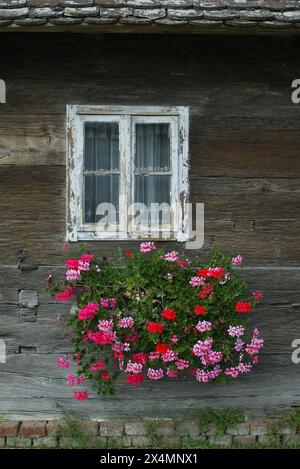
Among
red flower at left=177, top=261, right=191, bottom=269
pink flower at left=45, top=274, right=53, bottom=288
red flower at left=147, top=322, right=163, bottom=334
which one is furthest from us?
pink flower at left=45, top=274, right=53, bottom=288

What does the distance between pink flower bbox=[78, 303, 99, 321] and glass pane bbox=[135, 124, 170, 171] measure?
1.23 meters

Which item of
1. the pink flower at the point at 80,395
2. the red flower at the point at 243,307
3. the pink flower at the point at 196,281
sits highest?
the pink flower at the point at 196,281

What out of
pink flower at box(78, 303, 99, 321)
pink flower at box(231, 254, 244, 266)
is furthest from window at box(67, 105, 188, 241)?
pink flower at box(78, 303, 99, 321)

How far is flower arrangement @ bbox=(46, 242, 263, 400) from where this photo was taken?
17.5 ft

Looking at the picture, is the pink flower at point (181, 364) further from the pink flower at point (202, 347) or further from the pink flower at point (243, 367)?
the pink flower at point (243, 367)

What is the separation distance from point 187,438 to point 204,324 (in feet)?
3.45

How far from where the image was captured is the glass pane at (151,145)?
18.6ft

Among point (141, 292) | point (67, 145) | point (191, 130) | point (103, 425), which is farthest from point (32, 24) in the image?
point (103, 425)

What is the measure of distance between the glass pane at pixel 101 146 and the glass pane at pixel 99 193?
87 millimetres

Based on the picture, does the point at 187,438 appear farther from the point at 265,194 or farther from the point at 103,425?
the point at 265,194

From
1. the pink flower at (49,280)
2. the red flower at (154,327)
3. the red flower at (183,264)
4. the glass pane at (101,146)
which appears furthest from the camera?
the glass pane at (101,146)

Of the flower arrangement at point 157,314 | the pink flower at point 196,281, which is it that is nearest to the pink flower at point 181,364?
the flower arrangement at point 157,314

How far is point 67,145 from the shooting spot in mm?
5531

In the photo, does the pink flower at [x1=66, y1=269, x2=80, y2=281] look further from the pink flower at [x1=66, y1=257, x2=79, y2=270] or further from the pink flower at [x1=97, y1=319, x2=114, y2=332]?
the pink flower at [x1=97, y1=319, x2=114, y2=332]
